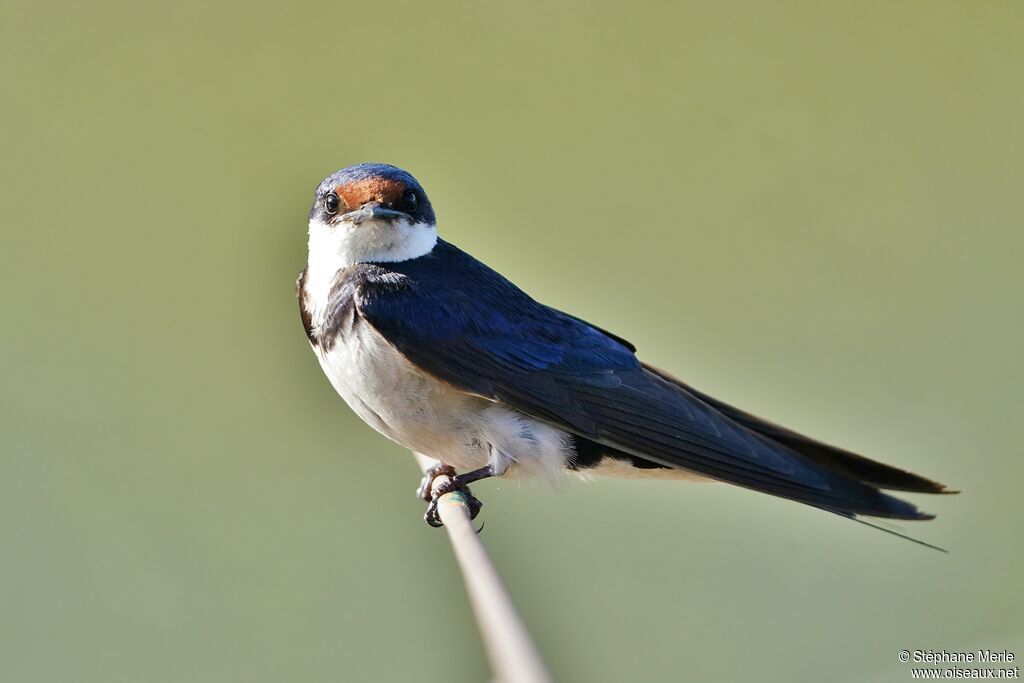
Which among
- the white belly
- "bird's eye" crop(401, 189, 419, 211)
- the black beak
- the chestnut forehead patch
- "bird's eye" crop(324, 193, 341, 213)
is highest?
"bird's eye" crop(324, 193, 341, 213)

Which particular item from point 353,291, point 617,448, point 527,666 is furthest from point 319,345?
point 527,666

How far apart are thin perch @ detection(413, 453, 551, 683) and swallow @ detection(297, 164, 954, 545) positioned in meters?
0.26

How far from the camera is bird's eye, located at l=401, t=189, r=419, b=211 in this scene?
1.54 meters

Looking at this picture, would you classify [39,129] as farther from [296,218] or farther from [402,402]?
[402,402]

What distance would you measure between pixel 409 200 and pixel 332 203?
103 mm

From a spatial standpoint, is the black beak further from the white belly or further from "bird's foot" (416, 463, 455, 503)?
"bird's foot" (416, 463, 455, 503)

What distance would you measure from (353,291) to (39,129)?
1.18 m

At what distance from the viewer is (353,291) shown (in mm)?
1494

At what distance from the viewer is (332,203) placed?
61.5 inches

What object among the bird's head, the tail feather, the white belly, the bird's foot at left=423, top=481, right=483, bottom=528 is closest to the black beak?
the bird's head

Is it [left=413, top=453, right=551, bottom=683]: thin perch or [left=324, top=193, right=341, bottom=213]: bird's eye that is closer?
[left=413, top=453, right=551, bottom=683]: thin perch

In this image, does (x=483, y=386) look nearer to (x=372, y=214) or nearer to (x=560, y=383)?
(x=560, y=383)

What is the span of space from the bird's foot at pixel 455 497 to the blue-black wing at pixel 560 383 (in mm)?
129

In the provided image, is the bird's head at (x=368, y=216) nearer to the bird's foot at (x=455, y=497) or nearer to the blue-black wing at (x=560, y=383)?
the blue-black wing at (x=560, y=383)
